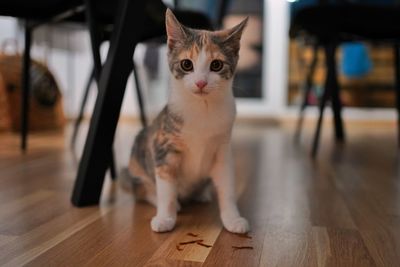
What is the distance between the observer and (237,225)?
34.9 inches

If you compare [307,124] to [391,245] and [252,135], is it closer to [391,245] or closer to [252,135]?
[252,135]

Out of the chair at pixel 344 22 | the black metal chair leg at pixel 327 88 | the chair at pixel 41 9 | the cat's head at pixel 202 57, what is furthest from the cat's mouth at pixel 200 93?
the black metal chair leg at pixel 327 88

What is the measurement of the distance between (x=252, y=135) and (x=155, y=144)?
1996 millimetres

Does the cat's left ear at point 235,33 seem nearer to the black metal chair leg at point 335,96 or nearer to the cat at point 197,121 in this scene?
the cat at point 197,121

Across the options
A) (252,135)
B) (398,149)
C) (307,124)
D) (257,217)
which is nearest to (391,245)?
(257,217)

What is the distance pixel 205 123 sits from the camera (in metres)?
0.89

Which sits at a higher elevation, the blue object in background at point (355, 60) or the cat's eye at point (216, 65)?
the blue object in background at point (355, 60)

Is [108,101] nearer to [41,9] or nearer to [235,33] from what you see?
[235,33]

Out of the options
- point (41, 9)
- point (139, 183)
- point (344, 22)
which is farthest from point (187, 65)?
point (344, 22)

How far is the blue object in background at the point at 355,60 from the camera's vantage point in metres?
3.52

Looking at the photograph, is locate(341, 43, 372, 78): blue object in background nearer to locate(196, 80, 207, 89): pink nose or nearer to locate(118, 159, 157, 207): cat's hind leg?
locate(118, 159, 157, 207): cat's hind leg

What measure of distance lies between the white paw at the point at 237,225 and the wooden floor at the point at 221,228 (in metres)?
0.01

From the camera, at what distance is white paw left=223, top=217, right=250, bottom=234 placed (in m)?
0.88

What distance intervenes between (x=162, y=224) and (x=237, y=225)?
0.16 metres
